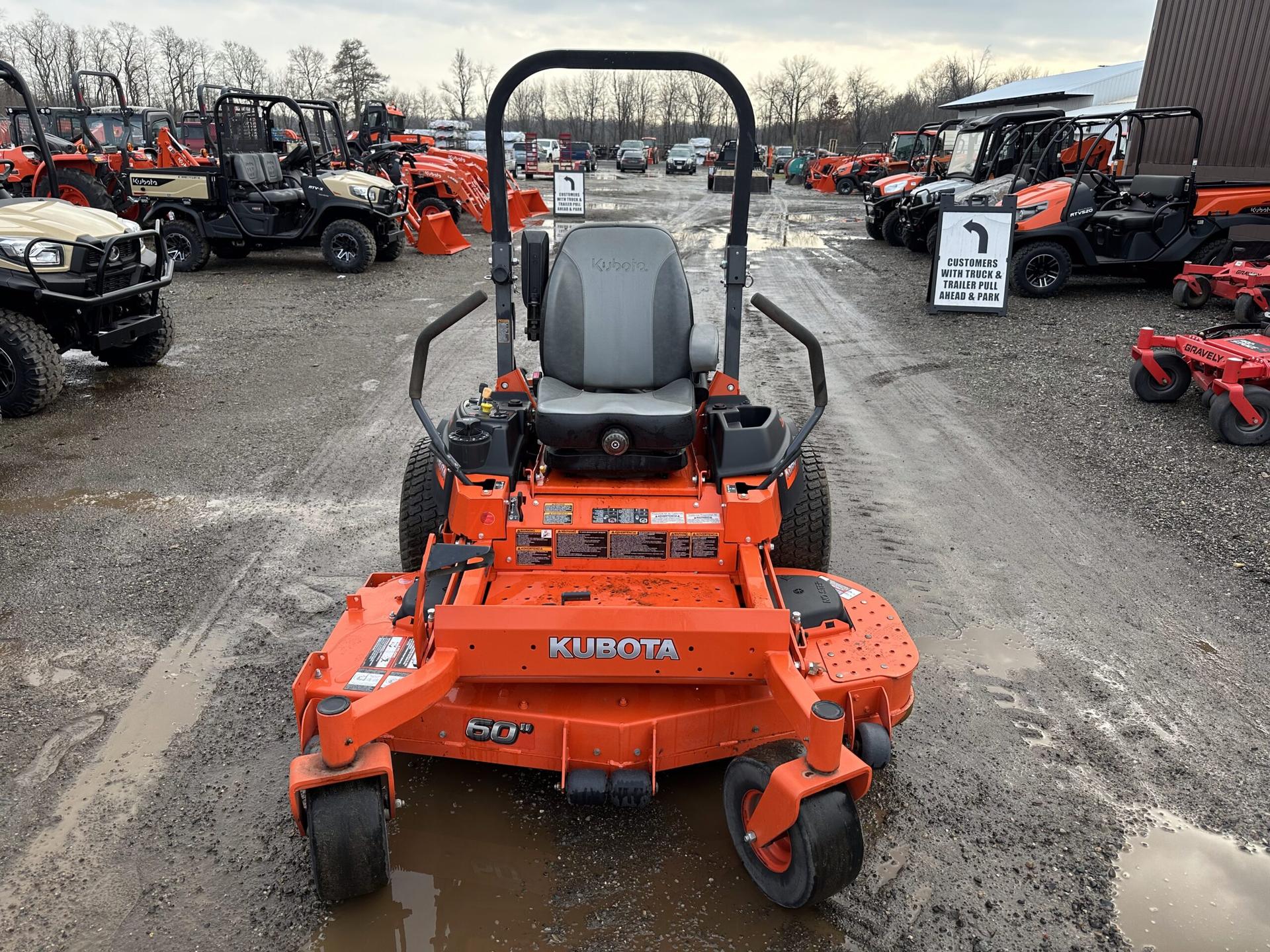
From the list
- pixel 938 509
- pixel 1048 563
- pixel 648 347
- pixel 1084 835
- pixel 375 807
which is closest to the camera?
pixel 375 807

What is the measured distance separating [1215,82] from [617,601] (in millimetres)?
18142

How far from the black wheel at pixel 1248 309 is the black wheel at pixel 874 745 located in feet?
29.9

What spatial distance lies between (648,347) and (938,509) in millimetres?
2453

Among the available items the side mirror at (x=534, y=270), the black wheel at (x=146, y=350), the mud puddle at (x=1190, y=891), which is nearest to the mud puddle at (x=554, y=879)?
the mud puddle at (x=1190, y=891)

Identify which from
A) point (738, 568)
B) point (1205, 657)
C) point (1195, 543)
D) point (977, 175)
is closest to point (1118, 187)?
point (977, 175)

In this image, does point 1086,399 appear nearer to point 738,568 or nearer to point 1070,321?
point 1070,321

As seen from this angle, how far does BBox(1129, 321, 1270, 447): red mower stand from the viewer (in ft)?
20.2

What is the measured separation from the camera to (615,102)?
2918 inches

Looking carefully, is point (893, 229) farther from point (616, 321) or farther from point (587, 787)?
point (587, 787)

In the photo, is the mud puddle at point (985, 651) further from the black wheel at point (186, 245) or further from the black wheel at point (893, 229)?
the black wheel at point (893, 229)

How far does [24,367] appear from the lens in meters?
6.43

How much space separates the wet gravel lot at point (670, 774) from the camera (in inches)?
99.1

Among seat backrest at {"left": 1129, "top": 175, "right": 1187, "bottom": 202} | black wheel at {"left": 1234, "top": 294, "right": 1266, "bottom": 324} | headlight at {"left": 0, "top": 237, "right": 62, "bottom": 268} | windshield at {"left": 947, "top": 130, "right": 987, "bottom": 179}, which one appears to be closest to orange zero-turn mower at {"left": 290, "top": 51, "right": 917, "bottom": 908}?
headlight at {"left": 0, "top": 237, "right": 62, "bottom": 268}

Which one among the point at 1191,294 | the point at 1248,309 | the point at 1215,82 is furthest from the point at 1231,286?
the point at 1215,82
